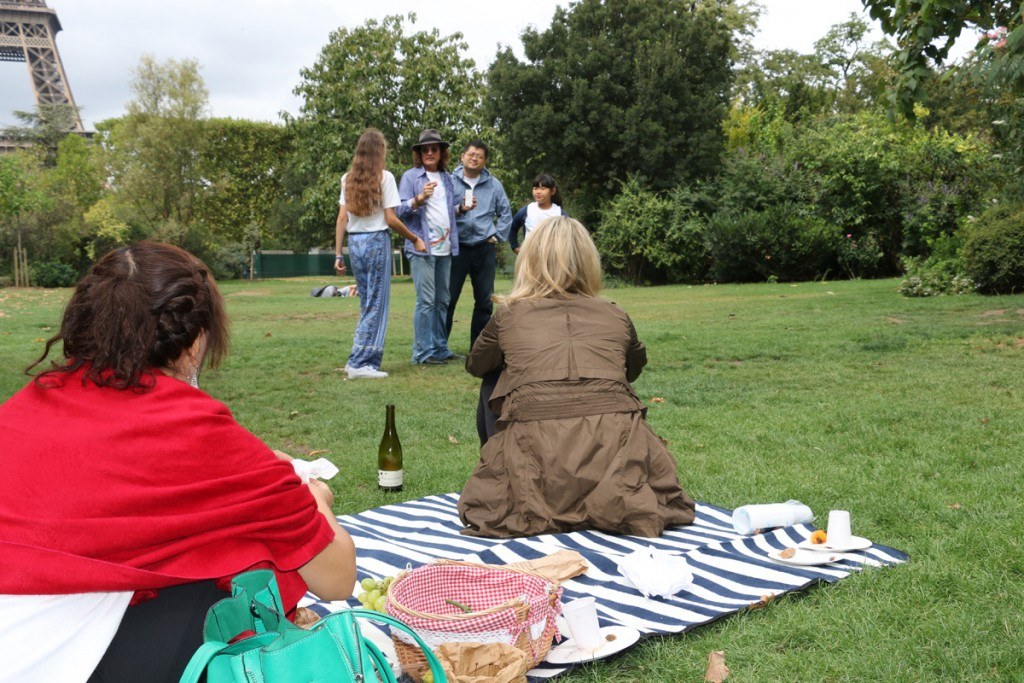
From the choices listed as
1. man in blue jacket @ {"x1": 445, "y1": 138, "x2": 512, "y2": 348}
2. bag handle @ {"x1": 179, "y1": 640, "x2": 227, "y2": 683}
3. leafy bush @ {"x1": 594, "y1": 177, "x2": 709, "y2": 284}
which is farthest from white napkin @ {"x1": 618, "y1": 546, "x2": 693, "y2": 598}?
leafy bush @ {"x1": 594, "y1": 177, "x2": 709, "y2": 284}

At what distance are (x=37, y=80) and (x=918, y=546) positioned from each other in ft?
244

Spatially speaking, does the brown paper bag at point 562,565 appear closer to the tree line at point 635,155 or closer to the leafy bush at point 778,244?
the tree line at point 635,155

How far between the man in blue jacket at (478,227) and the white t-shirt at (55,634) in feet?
24.2

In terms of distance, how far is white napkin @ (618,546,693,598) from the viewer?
3.38 meters

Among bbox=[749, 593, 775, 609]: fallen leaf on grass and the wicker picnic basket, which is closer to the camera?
the wicker picnic basket

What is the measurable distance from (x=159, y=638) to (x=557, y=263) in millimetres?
2888

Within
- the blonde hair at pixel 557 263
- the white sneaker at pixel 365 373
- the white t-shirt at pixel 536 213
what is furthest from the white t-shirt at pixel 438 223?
the blonde hair at pixel 557 263

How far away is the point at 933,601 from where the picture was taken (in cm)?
325

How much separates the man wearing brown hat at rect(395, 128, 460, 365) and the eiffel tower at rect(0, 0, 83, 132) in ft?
216

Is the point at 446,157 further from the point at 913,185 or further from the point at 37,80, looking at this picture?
the point at 37,80

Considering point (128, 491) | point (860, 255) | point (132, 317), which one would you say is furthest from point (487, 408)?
point (860, 255)

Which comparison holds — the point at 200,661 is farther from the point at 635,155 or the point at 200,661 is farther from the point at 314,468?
the point at 635,155

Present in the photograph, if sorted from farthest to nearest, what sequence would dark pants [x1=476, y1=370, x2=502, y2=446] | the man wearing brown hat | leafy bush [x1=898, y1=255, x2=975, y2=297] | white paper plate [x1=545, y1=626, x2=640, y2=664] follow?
leafy bush [x1=898, y1=255, x2=975, y2=297]
the man wearing brown hat
dark pants [x1=476, y1=370, x2=502, y2=446]
white paper plate [x1=545, y1=626, x2=640, y2=664]

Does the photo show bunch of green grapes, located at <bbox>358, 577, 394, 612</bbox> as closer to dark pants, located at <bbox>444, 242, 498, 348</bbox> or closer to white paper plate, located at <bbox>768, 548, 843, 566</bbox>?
white paper plate, located at <bbox>768, 548, 843, 566</bbox>
